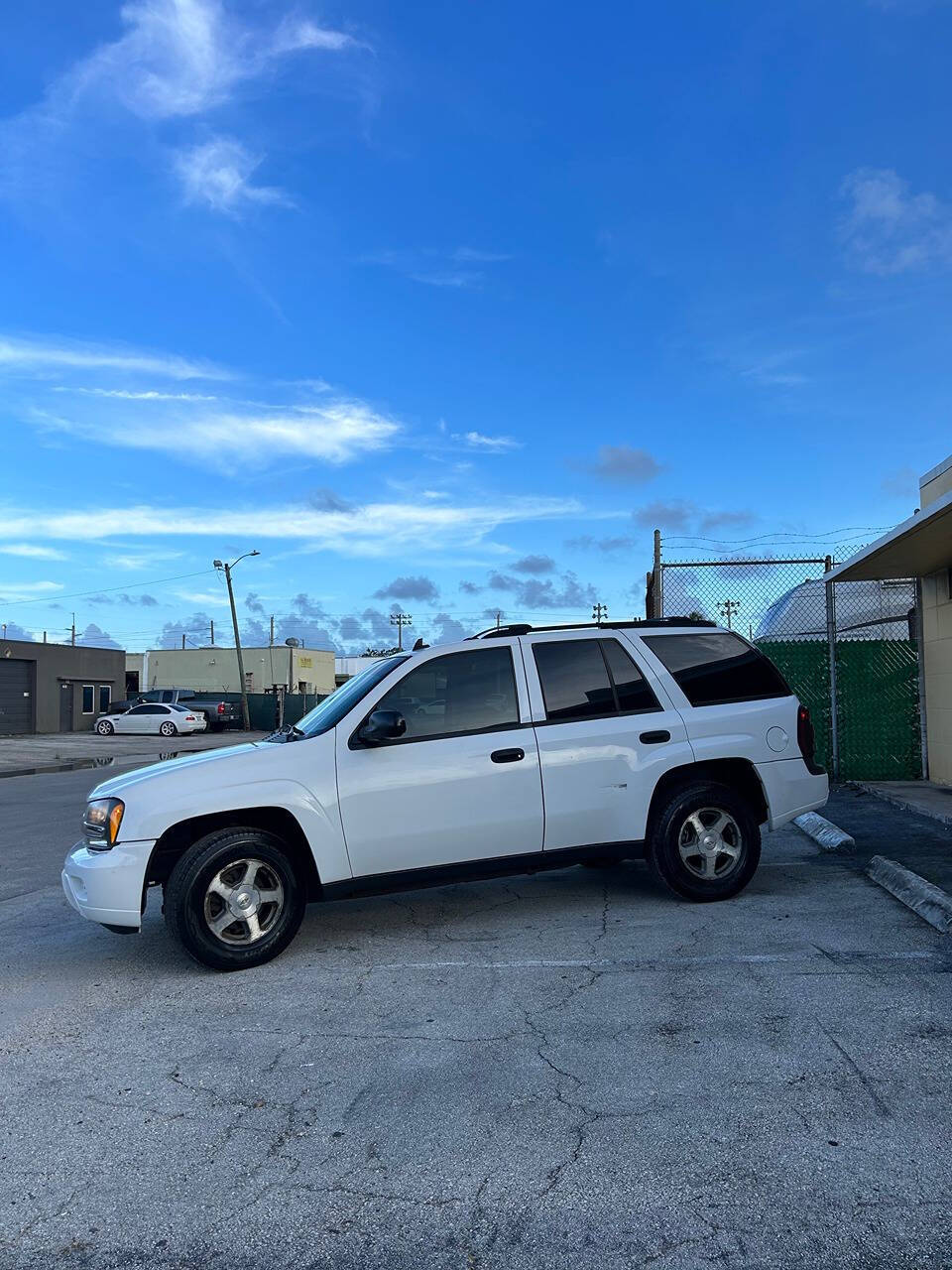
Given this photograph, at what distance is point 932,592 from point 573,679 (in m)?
8.00

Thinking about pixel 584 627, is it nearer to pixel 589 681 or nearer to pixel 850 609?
pixel 589 681

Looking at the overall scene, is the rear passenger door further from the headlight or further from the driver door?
the headlight

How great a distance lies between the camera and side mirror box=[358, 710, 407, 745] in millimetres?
5695

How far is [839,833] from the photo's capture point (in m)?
8.45

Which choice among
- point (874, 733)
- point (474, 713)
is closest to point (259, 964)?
point (474, 713)

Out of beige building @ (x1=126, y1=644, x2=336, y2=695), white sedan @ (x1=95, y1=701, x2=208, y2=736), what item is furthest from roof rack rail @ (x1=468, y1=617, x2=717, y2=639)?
beige building @ (x1=126, y1=644, x2=336, y2=695)

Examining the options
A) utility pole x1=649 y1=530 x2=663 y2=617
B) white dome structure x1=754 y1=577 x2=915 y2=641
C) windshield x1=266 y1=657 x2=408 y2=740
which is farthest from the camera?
white dome structure x1=754 y1=577 x2=915 y2=641

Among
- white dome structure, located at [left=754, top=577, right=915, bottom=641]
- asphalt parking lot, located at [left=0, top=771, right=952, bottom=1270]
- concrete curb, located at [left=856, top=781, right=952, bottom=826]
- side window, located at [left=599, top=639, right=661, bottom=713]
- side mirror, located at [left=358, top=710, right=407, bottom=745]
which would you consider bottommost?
asphalt parking lot, located at [left=0, top=771, right=952, bottom=1270]

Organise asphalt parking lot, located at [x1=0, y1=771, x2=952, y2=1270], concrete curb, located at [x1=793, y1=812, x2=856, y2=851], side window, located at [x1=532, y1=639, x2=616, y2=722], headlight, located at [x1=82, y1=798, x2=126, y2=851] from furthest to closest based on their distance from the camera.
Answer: concrete curb, located at [x1=793, y1=812, x2=856, y2=851], side window, located at [x1=532, y1=639, x2=616, y2=722], headlight, located at [x1=82, y1=798, x2=126, y2=851], asphalt parking lot, located at [x1=0, y1=771, x2=952, y2=1270]

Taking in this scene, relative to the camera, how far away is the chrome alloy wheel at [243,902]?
545 cm

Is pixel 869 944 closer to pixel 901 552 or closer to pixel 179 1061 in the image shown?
pixel 179 1061

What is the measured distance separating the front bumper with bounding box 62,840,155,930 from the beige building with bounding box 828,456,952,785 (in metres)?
7.99

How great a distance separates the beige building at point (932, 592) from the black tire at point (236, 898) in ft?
24.2

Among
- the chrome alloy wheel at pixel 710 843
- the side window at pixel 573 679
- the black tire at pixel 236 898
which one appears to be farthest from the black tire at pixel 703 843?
the black tire at pixel 236 898
